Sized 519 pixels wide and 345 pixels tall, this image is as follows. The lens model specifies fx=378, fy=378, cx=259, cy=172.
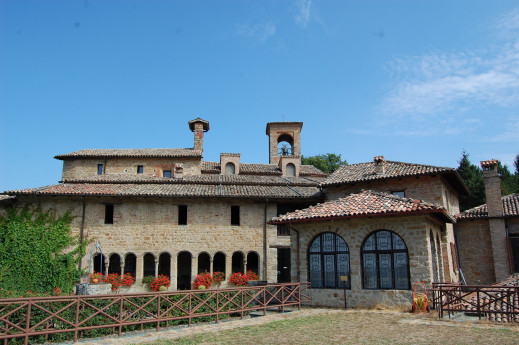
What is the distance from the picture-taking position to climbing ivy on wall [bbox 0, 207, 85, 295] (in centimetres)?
1991

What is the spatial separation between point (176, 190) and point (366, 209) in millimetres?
12683

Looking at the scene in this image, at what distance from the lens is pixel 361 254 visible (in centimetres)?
1414

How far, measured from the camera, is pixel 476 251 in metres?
20.6

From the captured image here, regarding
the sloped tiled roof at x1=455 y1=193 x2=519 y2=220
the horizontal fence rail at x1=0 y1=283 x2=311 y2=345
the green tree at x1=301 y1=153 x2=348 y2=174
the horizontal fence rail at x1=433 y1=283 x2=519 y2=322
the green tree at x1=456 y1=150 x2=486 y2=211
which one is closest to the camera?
the horizontal fence rail at x1=0 y1=283 x2=311 y2=345

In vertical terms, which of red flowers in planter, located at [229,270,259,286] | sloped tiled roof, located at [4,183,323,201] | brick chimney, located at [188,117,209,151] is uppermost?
brick chimney, located at [188,117,209,151]

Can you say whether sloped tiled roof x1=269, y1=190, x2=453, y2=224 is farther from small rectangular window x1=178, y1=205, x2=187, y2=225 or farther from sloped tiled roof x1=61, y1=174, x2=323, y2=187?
sloped tiled roof x1=61, y1=174, x2=323, y2=187

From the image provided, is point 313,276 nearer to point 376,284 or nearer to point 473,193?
point 376,284

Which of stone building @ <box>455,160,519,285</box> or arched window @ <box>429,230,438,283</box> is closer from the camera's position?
arched window @ <box>429,230,438,283</box>

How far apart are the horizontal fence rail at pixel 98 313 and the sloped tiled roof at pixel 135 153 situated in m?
18.3

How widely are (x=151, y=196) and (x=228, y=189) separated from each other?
479cm

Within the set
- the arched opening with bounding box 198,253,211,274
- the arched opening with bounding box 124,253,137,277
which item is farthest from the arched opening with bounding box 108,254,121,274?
the arched opening with bounding box 198,253,211,274

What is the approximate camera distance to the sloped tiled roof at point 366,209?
42.6 feet

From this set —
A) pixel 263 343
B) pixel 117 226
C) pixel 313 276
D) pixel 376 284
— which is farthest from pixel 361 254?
pixel 117 226

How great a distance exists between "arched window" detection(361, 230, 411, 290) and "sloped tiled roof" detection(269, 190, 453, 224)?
1008mm
